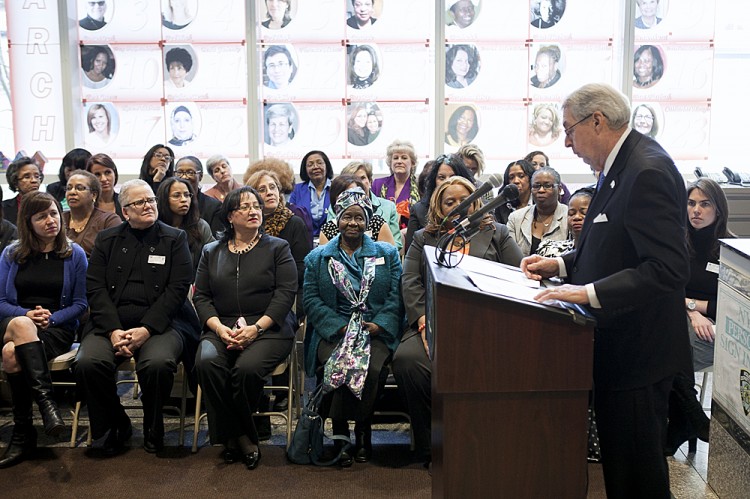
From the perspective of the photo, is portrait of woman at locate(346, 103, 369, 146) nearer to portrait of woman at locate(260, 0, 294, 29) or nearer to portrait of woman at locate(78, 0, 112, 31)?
portrait of woman at locate(260, 0, 294, 29)

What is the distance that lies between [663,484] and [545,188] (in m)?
2.73

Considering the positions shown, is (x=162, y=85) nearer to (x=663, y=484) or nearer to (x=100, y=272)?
(x=100, y=272)

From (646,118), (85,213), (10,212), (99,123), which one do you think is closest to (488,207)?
(85,213)

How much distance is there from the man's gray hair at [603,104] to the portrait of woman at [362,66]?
16.7 feet

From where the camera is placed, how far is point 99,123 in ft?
23.9

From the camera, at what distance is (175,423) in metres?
4.48

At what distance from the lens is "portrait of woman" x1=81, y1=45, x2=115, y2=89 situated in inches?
282

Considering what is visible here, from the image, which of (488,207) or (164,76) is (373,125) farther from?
(488,207)

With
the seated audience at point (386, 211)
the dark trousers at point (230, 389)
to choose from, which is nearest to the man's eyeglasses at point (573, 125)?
the dark trousers at point (230, 389)

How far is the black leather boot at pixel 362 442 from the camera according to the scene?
393 centimetres

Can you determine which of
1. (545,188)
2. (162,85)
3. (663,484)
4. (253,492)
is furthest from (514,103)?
(663,484)

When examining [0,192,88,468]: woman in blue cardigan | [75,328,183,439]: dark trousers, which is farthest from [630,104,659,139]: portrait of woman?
[0,192,88,468]: woman in blue cardigan

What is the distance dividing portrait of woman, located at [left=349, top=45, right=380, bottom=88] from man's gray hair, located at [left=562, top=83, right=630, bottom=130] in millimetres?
5104

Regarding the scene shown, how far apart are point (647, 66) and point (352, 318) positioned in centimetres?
451
